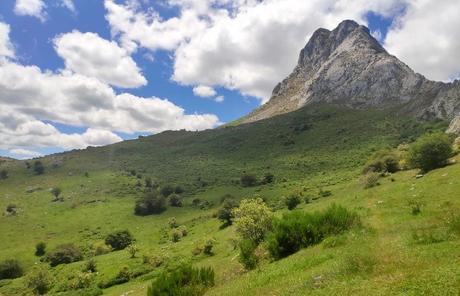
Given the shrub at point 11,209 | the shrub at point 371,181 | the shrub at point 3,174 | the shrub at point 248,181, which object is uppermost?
the shrub at point 3,174

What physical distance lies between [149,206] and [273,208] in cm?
5832

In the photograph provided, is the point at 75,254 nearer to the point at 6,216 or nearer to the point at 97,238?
the point at 97,238

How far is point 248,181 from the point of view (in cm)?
13712

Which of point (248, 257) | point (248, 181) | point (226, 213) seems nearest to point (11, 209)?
point (248, 181)

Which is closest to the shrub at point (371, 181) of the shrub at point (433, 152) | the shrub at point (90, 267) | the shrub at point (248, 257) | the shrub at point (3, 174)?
the shrub at point (433, 152)

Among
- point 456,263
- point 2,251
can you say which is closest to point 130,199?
point 2,251

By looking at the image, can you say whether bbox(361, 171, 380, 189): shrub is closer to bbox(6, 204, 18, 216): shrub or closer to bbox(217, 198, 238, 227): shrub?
bbox(217, 198, 238, 227): shrub

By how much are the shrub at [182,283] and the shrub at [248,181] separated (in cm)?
11103

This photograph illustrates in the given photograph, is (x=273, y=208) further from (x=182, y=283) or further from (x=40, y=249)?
(x=40, y=249)

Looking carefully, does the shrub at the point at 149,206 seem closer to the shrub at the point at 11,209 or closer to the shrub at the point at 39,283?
the shrub at the point at 11,209

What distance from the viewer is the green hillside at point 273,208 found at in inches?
680

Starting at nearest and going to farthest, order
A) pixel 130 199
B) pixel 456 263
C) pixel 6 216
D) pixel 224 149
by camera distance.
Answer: pixel 456 263 → pixel 6 216 → pixel 130 199 → pixel 224 149

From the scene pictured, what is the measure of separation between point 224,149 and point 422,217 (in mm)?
166750

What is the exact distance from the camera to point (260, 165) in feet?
524
